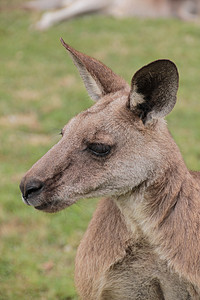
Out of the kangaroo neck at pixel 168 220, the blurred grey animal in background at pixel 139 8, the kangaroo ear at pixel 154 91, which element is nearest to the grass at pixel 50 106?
the blurred grey animal in background at pixel 139 8

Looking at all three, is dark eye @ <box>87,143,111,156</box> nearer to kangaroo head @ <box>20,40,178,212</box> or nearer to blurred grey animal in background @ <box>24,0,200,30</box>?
kangaroo head @ <box>20,40,178,212</box>

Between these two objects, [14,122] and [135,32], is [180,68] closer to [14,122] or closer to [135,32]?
[135,32]

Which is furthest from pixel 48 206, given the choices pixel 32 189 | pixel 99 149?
pixel 99 149

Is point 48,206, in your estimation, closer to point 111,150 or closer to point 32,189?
point 32,189

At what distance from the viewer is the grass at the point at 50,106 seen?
468 cm

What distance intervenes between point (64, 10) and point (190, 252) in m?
9.36

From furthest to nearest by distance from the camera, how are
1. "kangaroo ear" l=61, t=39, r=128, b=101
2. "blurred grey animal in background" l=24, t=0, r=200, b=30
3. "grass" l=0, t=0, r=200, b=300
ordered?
"blurred grey animal in background" l=24, t=0, r=200, b=30 → "grass" l=0, t=0, r=200, b=300 → "kangaroo ear" l=61, t=39, r=128, b=101

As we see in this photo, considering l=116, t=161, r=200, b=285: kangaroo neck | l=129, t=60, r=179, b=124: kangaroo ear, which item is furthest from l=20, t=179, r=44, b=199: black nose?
l=129, t=60, r=179, b=124: kangaroo ear

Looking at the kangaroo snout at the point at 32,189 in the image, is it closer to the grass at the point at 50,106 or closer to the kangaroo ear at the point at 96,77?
the grass at the point at 50,106

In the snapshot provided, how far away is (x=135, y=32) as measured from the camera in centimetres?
1114

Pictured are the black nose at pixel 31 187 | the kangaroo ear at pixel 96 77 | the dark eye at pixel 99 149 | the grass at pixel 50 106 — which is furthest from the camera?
the grass at pixel 50 106

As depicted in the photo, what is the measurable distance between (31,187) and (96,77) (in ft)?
2.45

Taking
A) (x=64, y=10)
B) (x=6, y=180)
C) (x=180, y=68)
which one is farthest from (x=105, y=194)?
(x=64, y=10)

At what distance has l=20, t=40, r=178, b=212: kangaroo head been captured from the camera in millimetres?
2807
